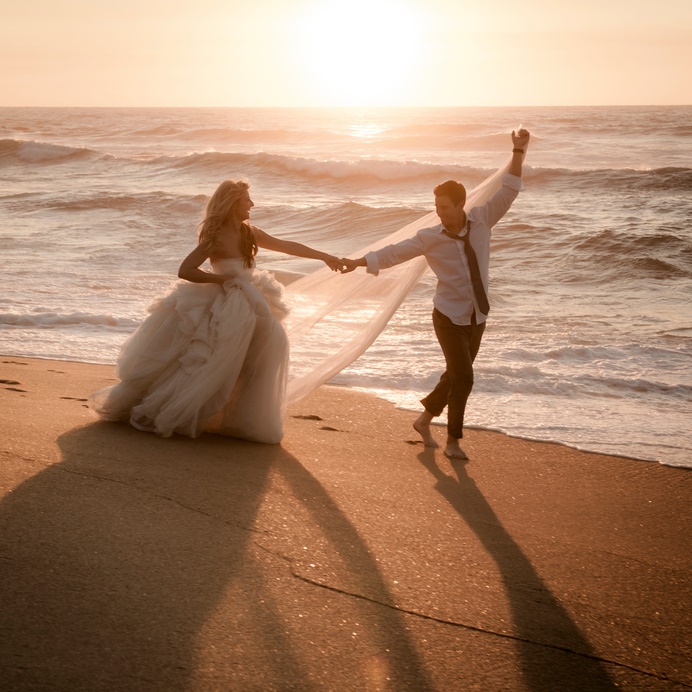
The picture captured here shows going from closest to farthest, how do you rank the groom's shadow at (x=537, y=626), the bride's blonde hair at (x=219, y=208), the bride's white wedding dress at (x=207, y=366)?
the groom's shadow at (x=537, y=626)
the bride's white wedding dress at (x=207, y=366)
the bride's blonde hair at (x=219, y=208)

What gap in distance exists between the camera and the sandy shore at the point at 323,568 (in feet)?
9.63

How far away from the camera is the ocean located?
794cm

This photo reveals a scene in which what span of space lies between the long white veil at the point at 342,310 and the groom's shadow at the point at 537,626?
206 cm

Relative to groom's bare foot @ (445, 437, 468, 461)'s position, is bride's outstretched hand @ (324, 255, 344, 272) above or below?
above

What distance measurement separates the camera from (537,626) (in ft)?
11.2

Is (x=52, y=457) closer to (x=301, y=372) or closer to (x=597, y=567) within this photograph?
(x=301, y=372)

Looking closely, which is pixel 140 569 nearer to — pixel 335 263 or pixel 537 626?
pixel 537 626

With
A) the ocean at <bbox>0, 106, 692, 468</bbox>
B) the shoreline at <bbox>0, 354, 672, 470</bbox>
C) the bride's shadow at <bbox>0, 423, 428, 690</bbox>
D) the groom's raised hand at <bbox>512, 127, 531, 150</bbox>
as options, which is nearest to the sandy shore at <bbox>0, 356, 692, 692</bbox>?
the bride's shadow at <bbox>0, 423, 428, 690</bbox>

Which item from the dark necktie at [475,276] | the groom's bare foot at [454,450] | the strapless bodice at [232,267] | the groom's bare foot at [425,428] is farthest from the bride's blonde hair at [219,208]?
the groom's bare foot at [454,450]

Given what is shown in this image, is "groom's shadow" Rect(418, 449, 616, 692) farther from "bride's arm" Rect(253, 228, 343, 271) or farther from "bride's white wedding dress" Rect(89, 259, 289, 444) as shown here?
"bride's arm" Rect(253, 228, 343, 271)

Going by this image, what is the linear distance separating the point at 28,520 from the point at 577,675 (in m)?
2.37

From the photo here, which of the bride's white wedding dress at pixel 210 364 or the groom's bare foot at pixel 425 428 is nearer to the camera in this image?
the bride's white wedding dress at pixel 210 364

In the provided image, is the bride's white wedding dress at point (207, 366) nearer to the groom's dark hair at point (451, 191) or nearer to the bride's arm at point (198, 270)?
the bride's arm at point (198, 270)

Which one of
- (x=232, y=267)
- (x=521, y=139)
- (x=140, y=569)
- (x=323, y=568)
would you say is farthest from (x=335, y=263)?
(x=140, y=569)
